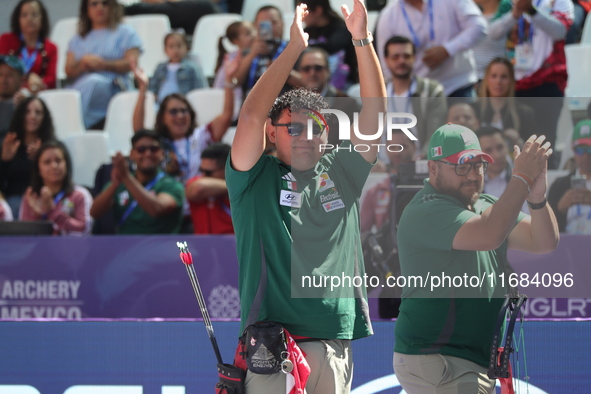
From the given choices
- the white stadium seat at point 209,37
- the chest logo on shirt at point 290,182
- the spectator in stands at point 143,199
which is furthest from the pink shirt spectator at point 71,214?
the chest logo on shirt at point 290,182

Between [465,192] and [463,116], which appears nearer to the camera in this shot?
[465,192]

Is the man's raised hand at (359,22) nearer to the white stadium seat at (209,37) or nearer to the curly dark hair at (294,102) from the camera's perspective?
the curly dark hair at (294,102)

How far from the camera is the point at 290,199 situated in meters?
3.16

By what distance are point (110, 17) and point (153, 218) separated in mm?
2959

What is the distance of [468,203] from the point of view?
3.30 m

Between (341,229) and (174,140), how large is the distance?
3.71 m

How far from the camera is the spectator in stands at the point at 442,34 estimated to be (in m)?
6.53

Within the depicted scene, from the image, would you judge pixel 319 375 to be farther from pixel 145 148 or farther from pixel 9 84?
pixel 9 84

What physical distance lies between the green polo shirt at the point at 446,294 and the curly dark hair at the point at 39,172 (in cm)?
365

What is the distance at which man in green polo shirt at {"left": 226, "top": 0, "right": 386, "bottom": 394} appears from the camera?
3043 mm

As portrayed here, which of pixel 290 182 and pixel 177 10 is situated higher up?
pixel 177 10

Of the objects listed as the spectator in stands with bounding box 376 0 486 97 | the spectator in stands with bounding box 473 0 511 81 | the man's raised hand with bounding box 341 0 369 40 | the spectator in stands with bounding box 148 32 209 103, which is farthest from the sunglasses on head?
the man's raised hand with bounding box 341 0 369 40

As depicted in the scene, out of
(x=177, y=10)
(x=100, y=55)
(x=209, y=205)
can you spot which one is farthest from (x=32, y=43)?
(x=209, y=205)

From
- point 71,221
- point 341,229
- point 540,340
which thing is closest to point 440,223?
point 341,229
